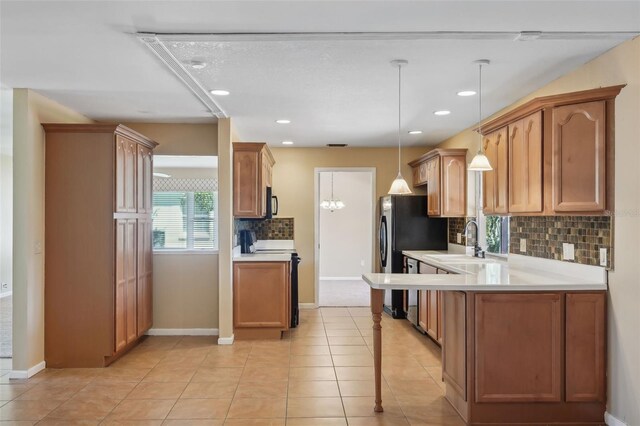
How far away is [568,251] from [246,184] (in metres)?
3.36

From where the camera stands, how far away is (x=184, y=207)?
19.7ft

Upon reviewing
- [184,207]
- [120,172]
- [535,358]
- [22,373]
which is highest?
[120,172]

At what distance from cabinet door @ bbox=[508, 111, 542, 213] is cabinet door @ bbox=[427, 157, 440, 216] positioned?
1.98m

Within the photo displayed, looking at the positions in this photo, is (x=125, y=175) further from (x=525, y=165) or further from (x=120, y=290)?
(x=525, y=165)

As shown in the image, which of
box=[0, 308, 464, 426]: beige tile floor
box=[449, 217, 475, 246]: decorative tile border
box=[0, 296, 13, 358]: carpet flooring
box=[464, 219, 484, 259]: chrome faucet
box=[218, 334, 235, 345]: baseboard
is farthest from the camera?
box=[449, 217, 475, 246]: decorative tile border

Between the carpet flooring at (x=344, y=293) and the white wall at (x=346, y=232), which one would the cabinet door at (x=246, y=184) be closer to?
the carpet flooring at (x=344, y=293)

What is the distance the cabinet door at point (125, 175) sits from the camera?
4387 mm

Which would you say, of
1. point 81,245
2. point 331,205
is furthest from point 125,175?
point 331,205

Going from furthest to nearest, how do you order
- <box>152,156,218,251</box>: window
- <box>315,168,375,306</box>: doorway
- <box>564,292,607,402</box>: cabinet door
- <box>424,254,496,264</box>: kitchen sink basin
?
<box>315,168,375,306</box>: doorway, <box>152,156,218,251</box>: window, <box>424,254,496,264</box>: kitchen sink basin, <box>564,292,607,402</box>: cabinet door

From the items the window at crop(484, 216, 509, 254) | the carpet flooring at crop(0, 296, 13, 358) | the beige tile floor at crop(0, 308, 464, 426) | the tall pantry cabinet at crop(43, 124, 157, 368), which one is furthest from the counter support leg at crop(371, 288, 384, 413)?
the carpet flooring at crop(0, 296, 13, 358)

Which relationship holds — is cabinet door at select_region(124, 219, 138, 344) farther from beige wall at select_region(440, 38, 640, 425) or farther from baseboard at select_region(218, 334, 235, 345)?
beige wall at select_region(440, 38, 640, 425)

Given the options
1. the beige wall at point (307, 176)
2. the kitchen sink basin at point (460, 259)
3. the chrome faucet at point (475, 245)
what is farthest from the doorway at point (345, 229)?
the kitchen sink basin at point (460, 259)

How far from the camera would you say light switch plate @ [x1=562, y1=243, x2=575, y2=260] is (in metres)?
3.49

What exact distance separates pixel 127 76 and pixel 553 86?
10.5 ft
